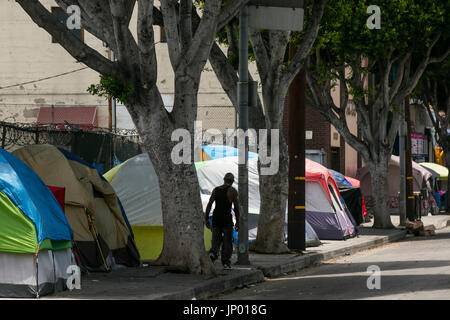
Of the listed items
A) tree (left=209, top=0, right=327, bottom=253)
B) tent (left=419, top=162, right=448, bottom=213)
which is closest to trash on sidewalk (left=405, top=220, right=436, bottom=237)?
tree (left=209, top=0, right=327, bottom=253)

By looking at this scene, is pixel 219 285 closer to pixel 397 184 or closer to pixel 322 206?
pixel 322 206

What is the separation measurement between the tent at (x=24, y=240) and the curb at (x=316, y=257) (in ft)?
15.8

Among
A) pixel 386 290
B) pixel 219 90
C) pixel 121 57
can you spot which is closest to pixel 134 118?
pixel 121 57

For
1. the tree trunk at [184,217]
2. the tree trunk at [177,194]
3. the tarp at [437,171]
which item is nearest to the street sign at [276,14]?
the tree trunk at [177,194]

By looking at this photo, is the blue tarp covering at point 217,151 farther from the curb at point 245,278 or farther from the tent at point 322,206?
the curb at point 245,278

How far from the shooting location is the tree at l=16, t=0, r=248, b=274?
45.8ft

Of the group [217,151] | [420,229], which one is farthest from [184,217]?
[420,229]

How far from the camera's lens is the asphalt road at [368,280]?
12.2 m

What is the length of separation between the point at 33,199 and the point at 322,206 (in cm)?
1305

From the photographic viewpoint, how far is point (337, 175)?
30719 millimetres

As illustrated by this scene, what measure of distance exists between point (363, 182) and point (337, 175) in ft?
31.3

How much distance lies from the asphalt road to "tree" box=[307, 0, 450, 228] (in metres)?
6.81
